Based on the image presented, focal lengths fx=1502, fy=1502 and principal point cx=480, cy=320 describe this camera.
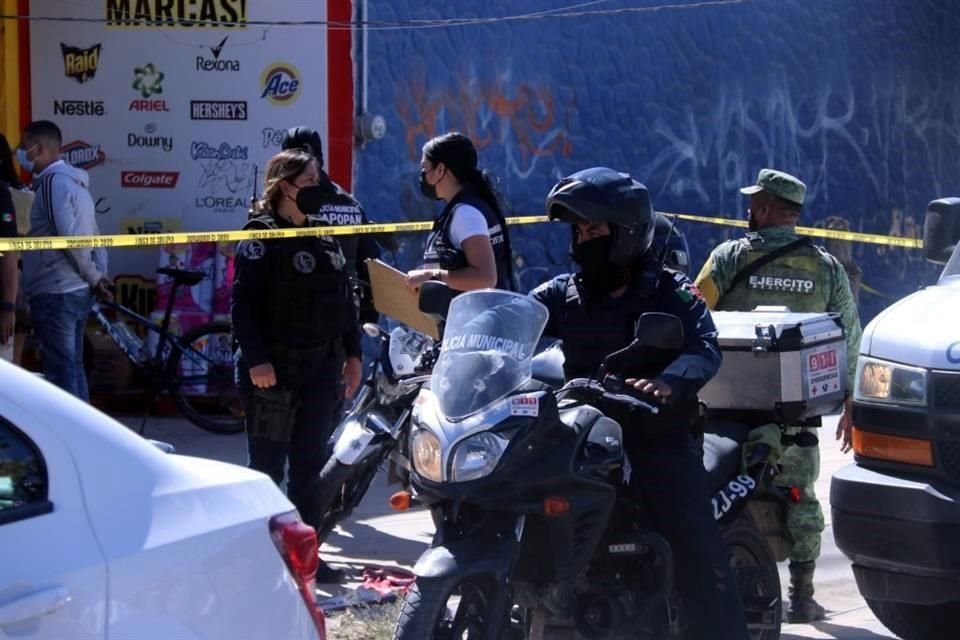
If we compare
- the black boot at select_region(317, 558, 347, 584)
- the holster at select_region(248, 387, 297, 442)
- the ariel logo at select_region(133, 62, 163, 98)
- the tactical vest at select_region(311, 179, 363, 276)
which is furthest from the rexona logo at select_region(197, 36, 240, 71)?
the black boot at select_region(317, 558, 347, 584)

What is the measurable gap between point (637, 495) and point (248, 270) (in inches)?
89.1

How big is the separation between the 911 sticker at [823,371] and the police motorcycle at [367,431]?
5.13 feet

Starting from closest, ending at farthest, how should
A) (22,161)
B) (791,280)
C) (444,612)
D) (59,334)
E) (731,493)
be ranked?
(444,612) → (731,493) → (791,280) → (59,334) → (22,161)

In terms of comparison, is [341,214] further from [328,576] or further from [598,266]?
[598,266]

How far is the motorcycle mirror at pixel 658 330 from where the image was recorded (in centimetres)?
451

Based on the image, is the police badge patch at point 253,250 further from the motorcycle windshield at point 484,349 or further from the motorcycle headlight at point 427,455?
the motorcycle headlight at point 427,455

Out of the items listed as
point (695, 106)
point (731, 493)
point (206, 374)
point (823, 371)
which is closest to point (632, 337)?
point (731, 493)

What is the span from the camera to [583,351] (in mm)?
5062

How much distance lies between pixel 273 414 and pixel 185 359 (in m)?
3.79


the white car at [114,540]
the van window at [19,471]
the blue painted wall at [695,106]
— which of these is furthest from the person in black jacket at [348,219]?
the van window at [19,471]

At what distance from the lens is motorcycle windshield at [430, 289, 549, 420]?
4.45m

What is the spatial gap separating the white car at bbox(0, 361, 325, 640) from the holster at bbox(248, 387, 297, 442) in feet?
9.86

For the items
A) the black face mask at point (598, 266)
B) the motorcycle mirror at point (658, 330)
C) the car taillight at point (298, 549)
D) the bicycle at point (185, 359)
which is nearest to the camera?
the car taillight at point (298, 549)

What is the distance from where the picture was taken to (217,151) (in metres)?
10.9
